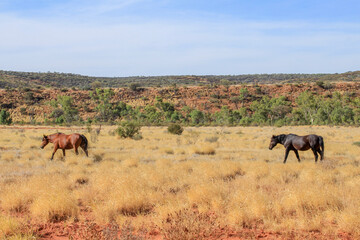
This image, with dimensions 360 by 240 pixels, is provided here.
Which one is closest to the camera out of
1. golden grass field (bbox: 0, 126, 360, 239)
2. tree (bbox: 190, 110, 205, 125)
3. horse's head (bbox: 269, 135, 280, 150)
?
golden grass field (bbox: 0, 126, 360, 239)

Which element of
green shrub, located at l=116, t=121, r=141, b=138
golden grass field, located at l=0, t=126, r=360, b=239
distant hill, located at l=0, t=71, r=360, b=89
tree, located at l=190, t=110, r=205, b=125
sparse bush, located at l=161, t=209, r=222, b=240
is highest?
distant hill, located at l=0, t=71, r=360, b=89

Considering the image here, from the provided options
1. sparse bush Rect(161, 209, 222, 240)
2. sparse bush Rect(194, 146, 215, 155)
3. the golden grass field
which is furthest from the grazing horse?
sparse bush Rect(161, 209, 222, 240)

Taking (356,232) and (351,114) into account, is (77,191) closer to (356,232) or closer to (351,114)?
(356,232)

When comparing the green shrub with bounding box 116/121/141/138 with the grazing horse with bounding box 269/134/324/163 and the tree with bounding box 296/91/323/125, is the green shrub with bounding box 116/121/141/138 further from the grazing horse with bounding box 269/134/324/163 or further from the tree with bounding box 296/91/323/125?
the tree with bounding box 296/91/323/125

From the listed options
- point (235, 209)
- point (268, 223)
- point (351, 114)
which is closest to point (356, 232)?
point (268, 223)

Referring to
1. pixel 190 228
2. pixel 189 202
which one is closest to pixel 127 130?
pixel 189 202

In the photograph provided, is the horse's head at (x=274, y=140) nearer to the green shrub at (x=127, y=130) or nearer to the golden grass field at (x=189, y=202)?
the golden grass field at (x=189, y=202)

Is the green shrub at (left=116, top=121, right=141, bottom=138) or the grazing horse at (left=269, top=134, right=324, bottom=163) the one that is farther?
the green shrub at (left=116, top=121, right=141, bottom=138)

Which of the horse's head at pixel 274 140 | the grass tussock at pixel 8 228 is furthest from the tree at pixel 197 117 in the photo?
the grass tussock at pixel 8 228

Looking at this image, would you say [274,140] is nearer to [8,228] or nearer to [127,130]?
[8,228]

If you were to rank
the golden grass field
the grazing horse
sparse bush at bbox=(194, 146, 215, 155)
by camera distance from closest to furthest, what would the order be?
the golden grass field
the grazing horse
sparse bush at bbox=(194, 146, 215, 155)

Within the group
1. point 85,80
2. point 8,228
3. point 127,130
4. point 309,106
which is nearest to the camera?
point 8,228

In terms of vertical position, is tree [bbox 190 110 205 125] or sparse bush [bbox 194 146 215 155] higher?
sparse bush [bbox 194 146 215 155]

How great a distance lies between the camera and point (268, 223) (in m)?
6.90
